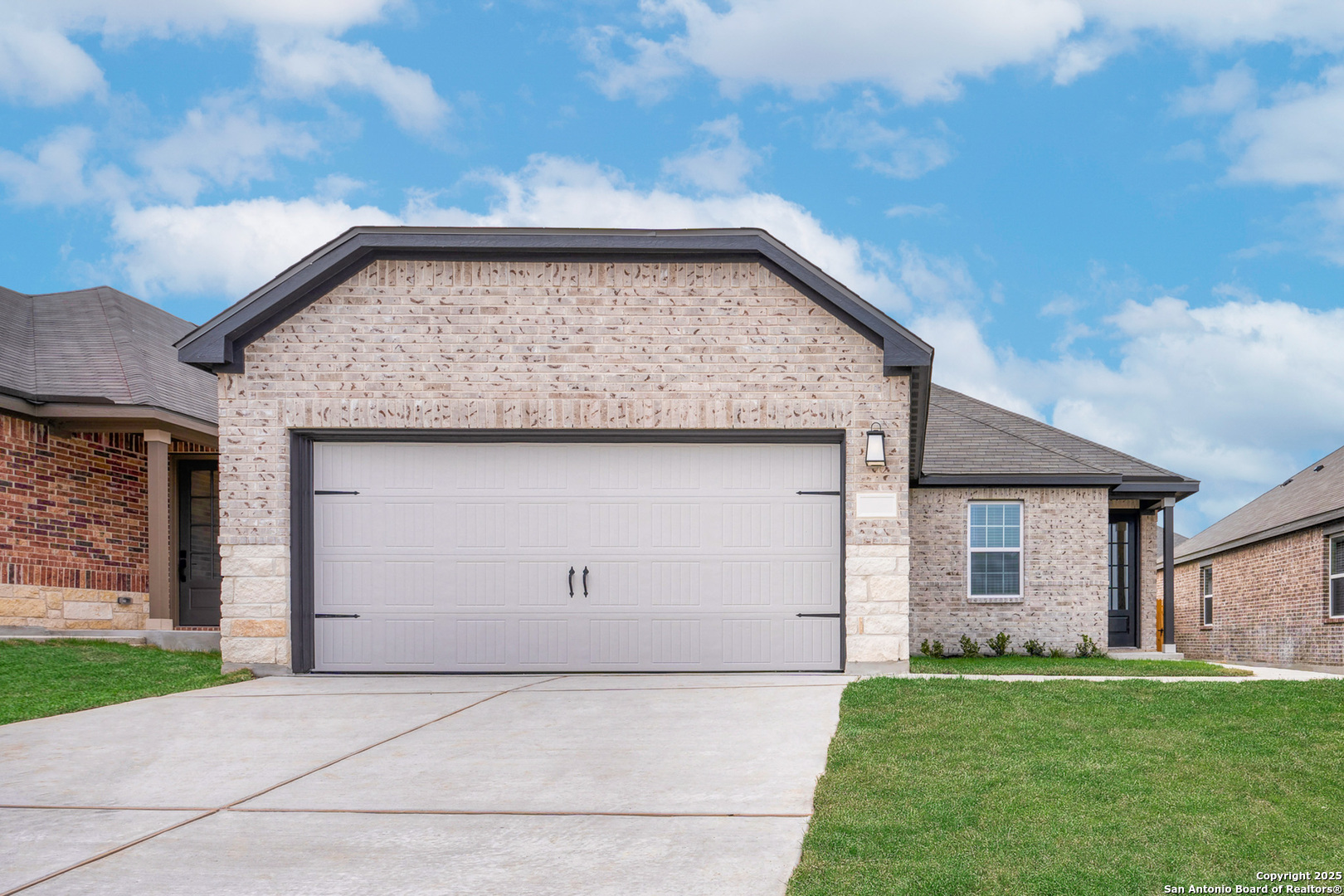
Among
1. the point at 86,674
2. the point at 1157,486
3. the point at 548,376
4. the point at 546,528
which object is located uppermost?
the point at 548,376

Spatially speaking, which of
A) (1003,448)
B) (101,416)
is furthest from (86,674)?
(1003,448)

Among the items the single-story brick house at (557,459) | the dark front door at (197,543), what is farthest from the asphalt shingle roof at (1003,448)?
the dark front door at (197,543)

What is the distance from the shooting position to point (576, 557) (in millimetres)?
11008

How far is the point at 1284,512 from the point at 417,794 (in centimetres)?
2031

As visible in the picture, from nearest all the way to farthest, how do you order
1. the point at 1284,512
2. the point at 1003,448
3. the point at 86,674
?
the point at 86,674 < the point at 1003,448 < the point at 1284,512

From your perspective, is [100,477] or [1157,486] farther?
[1157,486]

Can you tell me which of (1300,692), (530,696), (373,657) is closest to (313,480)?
(373,657)

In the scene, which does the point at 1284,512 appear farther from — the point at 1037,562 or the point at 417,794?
the point at 417,794

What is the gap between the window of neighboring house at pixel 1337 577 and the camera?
1828 centimetres

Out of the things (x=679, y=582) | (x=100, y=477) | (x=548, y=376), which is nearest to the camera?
(x=548, y=376)

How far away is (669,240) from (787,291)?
1279 mm

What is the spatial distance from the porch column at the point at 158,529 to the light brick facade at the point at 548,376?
5126 millimetres

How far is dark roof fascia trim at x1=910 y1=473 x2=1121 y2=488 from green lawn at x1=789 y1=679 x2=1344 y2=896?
8691 millimetres

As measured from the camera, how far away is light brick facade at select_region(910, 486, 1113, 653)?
1745cm
